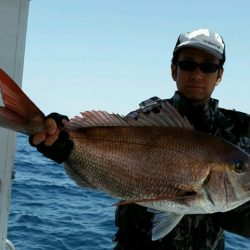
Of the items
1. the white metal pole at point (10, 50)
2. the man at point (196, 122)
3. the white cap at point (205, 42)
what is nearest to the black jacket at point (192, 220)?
the man at point (196, 122)

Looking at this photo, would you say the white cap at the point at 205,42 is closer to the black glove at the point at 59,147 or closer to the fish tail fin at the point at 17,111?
the black glove at the point at 59,147

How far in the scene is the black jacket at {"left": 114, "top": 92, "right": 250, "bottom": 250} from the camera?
338cm

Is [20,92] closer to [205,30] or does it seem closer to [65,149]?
[65,149]

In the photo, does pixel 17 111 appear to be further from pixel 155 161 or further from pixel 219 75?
pixel 219 75

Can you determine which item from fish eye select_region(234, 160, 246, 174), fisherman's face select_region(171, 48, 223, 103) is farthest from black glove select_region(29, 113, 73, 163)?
fisherman's face select_region(171, 48, 223, 103)

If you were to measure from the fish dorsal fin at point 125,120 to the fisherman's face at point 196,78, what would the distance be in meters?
0.77

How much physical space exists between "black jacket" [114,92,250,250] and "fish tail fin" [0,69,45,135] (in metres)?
0.88

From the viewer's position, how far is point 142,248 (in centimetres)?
346

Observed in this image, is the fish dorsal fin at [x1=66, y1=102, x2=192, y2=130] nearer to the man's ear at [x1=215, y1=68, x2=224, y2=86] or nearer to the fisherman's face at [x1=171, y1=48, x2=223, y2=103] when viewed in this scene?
the fisherman's face at [x1=171, y1=48, x2=223, y2=103]

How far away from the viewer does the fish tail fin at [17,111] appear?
2447 millimetres

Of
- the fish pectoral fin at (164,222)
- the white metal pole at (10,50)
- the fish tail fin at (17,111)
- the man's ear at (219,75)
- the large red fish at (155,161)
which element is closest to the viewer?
the fish tail fin at (17,111)

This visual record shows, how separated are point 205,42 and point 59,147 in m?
1.35

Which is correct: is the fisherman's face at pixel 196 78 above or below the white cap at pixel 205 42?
below

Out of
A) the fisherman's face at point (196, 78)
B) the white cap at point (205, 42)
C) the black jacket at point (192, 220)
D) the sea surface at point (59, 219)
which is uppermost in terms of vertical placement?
the white cap at point (205, 42)
